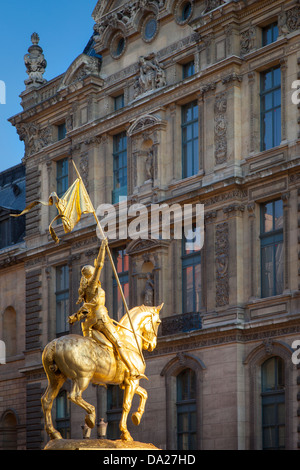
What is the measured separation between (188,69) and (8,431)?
18.2 meters

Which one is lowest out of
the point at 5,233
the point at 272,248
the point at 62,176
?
the point at 272,248

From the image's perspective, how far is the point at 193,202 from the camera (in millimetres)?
40188

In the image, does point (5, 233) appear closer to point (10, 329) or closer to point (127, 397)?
point (10, 329)

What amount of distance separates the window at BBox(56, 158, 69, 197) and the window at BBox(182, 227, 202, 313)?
9.08m

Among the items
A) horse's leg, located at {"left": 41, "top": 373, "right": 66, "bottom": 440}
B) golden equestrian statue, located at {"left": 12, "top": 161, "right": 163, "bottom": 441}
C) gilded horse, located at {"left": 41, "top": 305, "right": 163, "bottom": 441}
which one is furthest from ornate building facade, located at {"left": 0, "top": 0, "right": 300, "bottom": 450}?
→ horse's leg, located at {"left": 41, "top": 373, "right": 66, "bottom": 440}

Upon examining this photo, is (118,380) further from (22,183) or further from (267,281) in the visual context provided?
(22,183)

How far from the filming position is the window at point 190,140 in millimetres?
41250

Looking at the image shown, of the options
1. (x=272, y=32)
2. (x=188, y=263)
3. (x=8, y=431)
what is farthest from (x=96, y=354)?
(x=8, y=431)

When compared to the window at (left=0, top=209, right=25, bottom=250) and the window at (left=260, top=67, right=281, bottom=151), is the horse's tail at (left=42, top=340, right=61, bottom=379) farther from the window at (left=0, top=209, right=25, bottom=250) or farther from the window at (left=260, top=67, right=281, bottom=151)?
the window at (left=0, top=209, right=25, bottom=250)

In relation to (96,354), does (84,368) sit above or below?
below

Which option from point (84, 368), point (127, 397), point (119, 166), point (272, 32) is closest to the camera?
point (84, 368)

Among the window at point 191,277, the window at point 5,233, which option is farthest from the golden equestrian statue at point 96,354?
the window at point 5,233

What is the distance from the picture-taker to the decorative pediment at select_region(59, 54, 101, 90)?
4641cm

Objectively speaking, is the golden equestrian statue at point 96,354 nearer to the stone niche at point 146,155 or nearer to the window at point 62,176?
the stone niche at point 146,155
